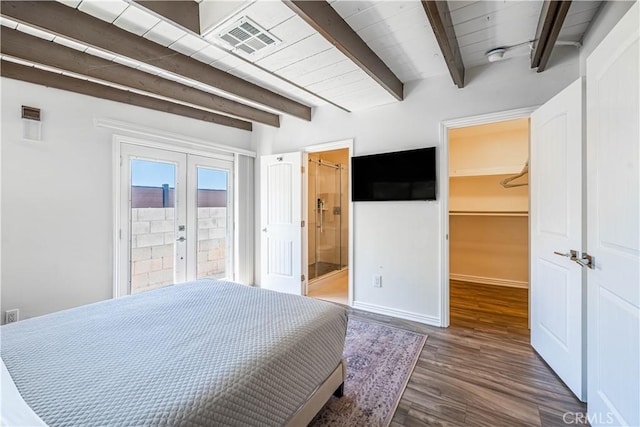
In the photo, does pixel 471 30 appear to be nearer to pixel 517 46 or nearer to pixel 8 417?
pixel 517 46

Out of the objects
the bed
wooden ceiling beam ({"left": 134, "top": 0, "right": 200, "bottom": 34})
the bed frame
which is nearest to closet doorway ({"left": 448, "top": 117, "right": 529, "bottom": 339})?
the bed frame

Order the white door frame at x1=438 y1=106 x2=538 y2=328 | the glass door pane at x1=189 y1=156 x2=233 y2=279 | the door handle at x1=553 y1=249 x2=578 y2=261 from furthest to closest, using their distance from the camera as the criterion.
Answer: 1. the glass door pane at x1=189 y1=156 x2=233 y2=279
2. the white door frame at x1=438 y1=106 x2=538 y2=328
3. the door handle at x1=553 y1=249 x2=578 y2=261

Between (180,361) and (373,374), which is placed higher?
(180,361)

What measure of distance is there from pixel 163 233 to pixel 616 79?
158 inches

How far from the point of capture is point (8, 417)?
0.78m

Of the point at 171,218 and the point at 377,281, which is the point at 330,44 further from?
the point at 171,218

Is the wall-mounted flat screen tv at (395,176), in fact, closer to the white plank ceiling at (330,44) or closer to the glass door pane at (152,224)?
the white plank ceiling at (330,44)

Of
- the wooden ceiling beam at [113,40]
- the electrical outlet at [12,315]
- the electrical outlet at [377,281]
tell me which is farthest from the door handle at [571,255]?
the electrical outlet at [12,315]

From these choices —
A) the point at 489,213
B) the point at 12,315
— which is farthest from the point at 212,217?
the point at 489,213

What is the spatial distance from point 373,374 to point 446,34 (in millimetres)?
2514

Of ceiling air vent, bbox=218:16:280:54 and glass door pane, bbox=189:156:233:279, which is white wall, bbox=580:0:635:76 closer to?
ceiling air vent, bbox=218:16:280:54

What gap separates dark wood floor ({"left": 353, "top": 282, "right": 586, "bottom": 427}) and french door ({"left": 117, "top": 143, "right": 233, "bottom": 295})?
8.41ft

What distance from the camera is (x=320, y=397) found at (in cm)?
149

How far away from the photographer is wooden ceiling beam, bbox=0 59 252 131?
2274mm
